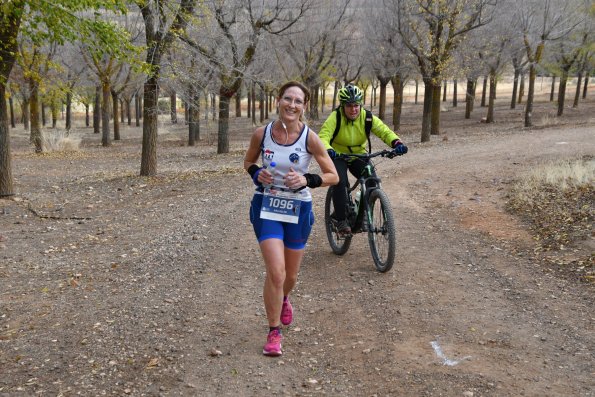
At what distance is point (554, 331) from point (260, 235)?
8.38 ft

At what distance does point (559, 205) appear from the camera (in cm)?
829

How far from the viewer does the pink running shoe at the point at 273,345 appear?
3.99 metres

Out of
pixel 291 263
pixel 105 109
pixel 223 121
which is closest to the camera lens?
pixel 291 263

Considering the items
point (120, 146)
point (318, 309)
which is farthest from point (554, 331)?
point (120, 146)

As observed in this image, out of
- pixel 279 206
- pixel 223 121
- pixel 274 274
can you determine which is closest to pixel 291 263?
pixel 274 274

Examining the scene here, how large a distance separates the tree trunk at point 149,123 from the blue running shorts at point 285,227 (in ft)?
33.8

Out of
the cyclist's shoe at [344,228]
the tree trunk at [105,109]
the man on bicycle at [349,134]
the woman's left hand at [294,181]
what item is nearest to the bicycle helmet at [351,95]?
the man on bicycle at [349,134]

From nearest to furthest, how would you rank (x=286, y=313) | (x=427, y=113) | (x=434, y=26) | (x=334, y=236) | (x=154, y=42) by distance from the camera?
(x=286, y=313)
(x=334, y=236)
(x=154, y=42)
(x=434, y=26)
(x=427, y=113)

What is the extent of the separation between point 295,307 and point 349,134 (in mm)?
2070

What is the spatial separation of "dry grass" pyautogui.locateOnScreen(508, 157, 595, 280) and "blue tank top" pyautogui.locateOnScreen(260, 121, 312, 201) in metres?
3.59

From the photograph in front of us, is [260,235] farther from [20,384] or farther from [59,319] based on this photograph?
[59,319]

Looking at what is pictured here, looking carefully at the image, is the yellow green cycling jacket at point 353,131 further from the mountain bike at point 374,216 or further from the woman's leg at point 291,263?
the woman's leg at point 291,263

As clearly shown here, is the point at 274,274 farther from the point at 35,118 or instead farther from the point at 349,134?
the point at 35,118

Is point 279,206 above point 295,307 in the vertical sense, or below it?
above
